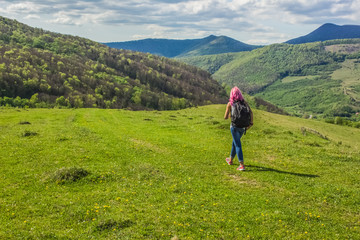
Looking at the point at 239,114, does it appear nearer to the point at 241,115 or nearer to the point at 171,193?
the point at 241,115

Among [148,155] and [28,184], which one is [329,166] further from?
[28,184]

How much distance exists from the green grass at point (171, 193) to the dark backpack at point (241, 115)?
327 cm

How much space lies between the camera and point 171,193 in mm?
13422

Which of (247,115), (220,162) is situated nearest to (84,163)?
(220,162)

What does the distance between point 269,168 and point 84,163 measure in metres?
13.3

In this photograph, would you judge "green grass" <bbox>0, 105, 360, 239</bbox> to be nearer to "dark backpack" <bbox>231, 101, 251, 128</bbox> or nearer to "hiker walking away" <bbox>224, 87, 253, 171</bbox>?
"hiker walking away" <bbox>224, 87, 253, 171</bbox>

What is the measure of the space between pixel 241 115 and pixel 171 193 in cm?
683

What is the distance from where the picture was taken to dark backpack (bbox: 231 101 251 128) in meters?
16.5

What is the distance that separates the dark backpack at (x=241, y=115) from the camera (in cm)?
1645

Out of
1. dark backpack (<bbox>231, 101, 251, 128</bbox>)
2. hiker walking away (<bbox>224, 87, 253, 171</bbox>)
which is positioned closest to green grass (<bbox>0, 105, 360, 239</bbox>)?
hiker walking away (<bbox>224, 87, 253, 171</bbox>)

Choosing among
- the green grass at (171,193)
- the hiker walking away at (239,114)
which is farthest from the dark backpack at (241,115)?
the green grass at (171,193)

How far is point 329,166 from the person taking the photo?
62.6 ft

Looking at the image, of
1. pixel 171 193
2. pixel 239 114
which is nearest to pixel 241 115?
pixel 239 114

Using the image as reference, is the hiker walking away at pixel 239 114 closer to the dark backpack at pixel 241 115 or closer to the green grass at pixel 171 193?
the dark backpack at pixel 241 115
